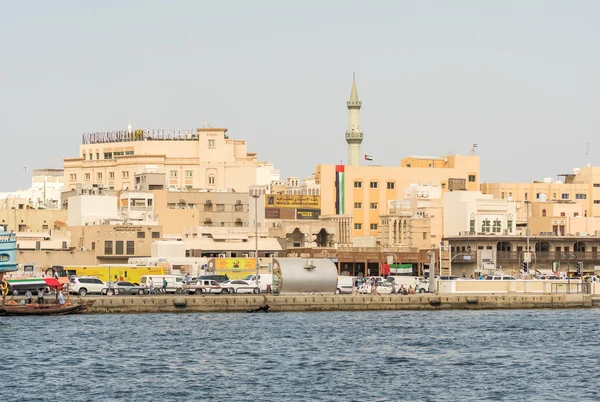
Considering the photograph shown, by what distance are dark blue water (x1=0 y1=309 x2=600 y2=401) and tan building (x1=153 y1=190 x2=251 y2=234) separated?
69.2 metres

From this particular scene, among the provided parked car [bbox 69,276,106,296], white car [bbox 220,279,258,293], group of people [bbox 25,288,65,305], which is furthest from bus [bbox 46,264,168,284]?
group of people [bbox 25,288,65,305]

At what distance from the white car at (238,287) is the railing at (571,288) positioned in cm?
2954

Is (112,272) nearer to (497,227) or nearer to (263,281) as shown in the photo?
(263,281)

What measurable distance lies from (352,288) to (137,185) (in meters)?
73.3

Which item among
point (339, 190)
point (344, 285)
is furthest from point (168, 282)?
point (339, 190)

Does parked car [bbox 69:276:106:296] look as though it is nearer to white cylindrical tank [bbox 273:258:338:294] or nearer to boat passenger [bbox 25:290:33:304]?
boat passenger [bbox 25:290:33:304]

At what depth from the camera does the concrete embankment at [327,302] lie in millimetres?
108125

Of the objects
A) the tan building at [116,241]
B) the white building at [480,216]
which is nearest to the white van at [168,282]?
the tan building at [116,241]

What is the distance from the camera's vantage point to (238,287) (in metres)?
121

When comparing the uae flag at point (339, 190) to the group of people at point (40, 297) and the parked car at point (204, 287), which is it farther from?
the group of people at point (40, 297)

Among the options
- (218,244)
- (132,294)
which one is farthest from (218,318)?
(218,244)

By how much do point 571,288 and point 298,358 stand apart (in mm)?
55130

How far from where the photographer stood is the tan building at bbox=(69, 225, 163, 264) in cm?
15388

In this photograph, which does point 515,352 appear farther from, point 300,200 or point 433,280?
point 300,200
